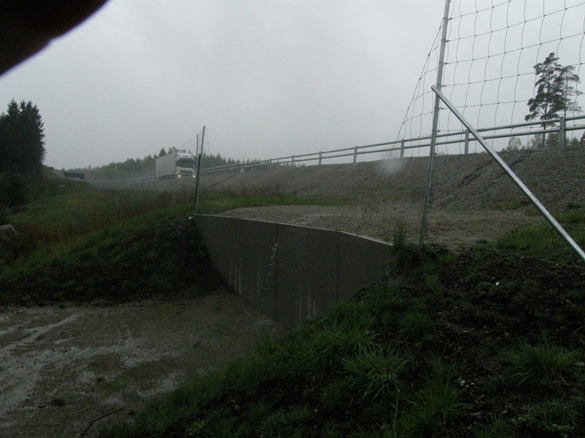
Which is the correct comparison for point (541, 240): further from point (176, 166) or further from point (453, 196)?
point (176, 166)

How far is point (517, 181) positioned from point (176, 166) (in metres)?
18.1

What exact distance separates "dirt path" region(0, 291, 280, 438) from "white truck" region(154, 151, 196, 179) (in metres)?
9.94

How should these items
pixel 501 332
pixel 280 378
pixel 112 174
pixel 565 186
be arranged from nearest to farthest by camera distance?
pixel 501 332
pixel 280 378
pixel 565 186
pixel 112 174

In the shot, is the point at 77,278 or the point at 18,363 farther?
the point at 77,278

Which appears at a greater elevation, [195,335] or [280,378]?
[280,378]

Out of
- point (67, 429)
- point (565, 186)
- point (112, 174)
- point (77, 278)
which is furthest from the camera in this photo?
point (112, 174)

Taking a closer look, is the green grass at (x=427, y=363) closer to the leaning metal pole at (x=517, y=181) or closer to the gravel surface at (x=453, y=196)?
the leaning metal pole at (x=517, y=181)

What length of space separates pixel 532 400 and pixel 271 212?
32.6ft

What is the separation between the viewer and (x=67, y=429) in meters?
4.86

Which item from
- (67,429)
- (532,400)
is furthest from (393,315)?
(67,429)

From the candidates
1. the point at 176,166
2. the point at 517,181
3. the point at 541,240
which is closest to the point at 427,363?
the point at 517,181

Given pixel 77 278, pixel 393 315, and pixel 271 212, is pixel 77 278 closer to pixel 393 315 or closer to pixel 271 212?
pixel 271 212

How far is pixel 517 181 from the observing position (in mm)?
3449

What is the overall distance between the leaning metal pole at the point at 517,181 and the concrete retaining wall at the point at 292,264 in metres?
1.78
